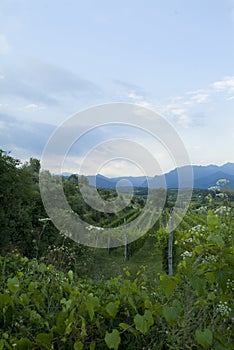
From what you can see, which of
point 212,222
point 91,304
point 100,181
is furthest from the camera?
point 100,181

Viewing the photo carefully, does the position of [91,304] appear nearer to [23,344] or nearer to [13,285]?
[23,344]

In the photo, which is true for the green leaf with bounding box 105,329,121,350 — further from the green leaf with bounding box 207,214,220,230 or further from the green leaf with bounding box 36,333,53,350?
Answer: the green leaf with bounding box 207,214,220,230

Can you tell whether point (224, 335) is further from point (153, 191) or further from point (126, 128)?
point (153, 191)

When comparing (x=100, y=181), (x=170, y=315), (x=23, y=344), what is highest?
(x=100, y=181)

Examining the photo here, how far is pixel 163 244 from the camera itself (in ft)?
41.6

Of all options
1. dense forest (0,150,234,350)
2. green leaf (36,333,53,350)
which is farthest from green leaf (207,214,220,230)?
green leaf (36,333,53,350)

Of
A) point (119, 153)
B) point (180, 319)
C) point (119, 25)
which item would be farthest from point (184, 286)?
point (119, 25)

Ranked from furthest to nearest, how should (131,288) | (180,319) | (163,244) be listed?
(163,244) → (131,288) → (180,319)

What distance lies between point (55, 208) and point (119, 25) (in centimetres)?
559

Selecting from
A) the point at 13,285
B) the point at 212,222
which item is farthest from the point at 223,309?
the point at 13,285

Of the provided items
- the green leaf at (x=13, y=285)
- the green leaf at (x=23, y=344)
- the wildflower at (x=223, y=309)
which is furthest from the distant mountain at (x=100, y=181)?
the green leaf at (x=23, y=344)

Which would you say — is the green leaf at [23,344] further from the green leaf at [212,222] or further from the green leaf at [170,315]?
the green leaf at [212,222]

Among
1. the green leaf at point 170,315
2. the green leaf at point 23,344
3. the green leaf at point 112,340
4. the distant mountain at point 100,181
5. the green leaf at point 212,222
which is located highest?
the distant mountain at point 100,181

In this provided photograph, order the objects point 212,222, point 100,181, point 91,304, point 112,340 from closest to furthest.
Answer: point 112,340 → point 91,304 → point 212,222 → point 100,181
